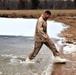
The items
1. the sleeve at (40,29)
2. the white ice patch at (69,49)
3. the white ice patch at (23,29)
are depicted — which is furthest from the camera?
the white ice patch at (23,29)

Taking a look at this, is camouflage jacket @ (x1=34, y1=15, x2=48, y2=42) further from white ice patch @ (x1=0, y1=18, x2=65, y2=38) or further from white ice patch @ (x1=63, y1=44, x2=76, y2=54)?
white ice patch @ (x1=0, y1=18, x2=65, y2=38)

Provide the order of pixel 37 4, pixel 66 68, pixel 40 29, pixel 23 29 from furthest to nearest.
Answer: pixel 37 4, pixel 23 29, pixel 40 29, pixel 66 68

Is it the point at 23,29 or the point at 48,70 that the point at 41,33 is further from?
the point at 23,29

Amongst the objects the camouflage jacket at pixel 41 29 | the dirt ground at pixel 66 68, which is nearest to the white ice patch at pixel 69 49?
the dirt ground at pixel 66 68

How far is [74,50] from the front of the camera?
16.1 meters

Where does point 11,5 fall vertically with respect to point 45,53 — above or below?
below

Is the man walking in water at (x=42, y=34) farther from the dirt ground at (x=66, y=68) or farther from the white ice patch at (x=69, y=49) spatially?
the white ice patch at (x=69, y=49)

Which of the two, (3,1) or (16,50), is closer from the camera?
(16,50)

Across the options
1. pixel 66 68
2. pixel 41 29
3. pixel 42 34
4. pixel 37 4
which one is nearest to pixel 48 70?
pixel 66 68

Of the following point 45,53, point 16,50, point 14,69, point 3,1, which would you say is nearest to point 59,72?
point 14,69

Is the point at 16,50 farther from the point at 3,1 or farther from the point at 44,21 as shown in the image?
the point at 3,1

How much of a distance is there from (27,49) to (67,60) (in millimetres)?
3981

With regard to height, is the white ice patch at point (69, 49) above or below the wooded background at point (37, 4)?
above

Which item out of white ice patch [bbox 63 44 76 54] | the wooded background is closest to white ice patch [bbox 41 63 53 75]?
white ice patch [bbox 63 44 76 54]
